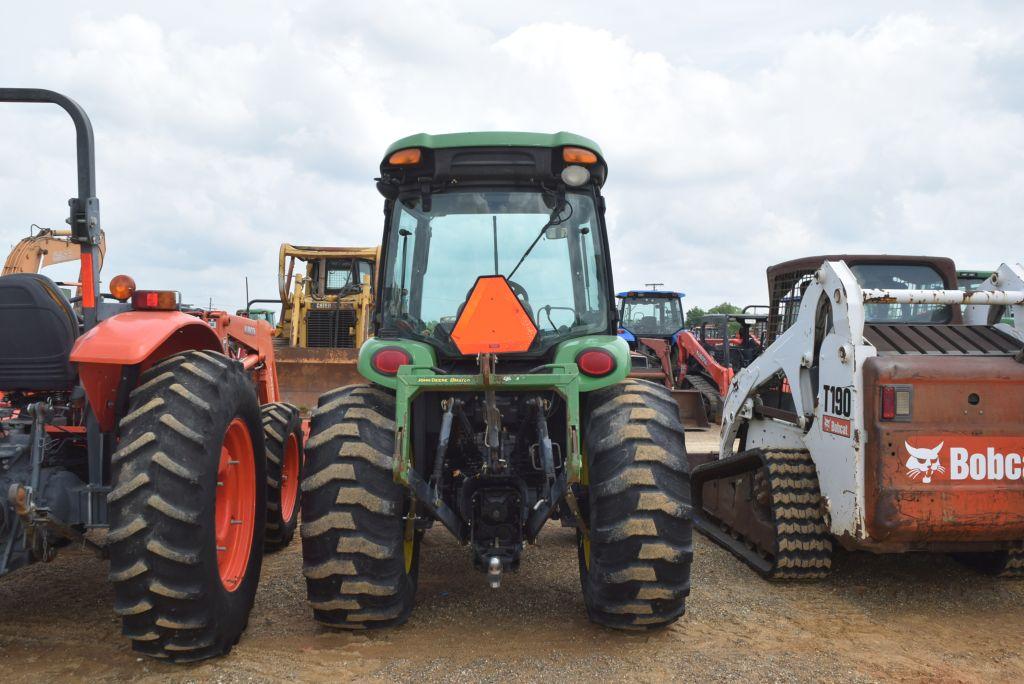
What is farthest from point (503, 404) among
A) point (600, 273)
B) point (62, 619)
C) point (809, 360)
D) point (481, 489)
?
point (62, 619)

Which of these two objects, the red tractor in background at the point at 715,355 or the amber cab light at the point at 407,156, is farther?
the red tractor in background at the point at 715,355

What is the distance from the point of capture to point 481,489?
3.71 m

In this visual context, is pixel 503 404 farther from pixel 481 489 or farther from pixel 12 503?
pixel 12 503

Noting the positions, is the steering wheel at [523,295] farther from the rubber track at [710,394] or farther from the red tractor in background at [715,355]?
the rubber track at [710,394]

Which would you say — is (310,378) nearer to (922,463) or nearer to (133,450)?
(133,450)

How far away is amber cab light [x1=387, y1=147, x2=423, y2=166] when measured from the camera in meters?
3.95

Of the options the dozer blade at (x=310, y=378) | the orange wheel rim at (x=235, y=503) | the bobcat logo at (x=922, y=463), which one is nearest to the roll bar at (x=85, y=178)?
the orange wheel rim at (x=235, y=503)

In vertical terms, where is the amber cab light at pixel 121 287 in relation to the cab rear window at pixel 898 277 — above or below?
below

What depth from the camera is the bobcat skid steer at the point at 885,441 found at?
392 centimetres

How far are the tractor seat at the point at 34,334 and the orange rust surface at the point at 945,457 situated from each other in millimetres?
3762

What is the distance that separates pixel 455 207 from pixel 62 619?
9.00ft

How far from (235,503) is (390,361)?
100 cm

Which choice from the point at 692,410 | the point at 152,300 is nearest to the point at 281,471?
the point at 152,300

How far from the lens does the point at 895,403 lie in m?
3.97
